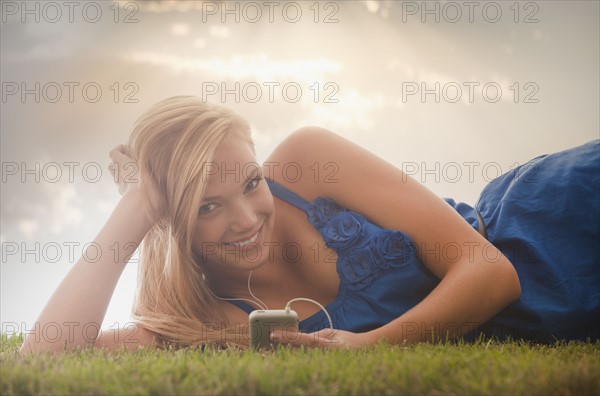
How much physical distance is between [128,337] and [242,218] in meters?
0.57

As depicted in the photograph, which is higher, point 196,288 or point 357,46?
point 357,46

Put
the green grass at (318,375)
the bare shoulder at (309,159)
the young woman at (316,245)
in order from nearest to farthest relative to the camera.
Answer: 1. the green grass at (318,375)
2. the young woman at (316,245)
3. the bare shoulder at (309,159)

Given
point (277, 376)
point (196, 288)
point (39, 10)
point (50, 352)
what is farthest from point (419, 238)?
point (39, 10)

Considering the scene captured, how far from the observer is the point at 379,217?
93.7 inches

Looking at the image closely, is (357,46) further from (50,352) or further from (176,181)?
(50,352)

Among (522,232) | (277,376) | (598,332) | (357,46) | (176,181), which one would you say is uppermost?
(357,46)

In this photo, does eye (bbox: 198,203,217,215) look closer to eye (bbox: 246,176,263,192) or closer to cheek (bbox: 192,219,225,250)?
cheek (bbox: 192,219,225,250)

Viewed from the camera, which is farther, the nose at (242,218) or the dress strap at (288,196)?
the dress strap at (288,196)

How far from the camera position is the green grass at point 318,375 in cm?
128

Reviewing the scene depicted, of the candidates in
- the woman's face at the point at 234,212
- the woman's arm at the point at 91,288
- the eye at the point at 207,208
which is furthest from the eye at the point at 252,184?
the woman's arm at the point at 91,288

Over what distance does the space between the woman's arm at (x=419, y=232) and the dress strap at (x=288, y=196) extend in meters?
0.03

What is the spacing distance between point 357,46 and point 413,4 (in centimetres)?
53

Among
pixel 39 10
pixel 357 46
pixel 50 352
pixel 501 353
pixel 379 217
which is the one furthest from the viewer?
pixel 357 46

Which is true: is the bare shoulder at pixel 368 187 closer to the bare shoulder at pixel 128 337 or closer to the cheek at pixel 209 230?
the cheek at pixel 209 230
